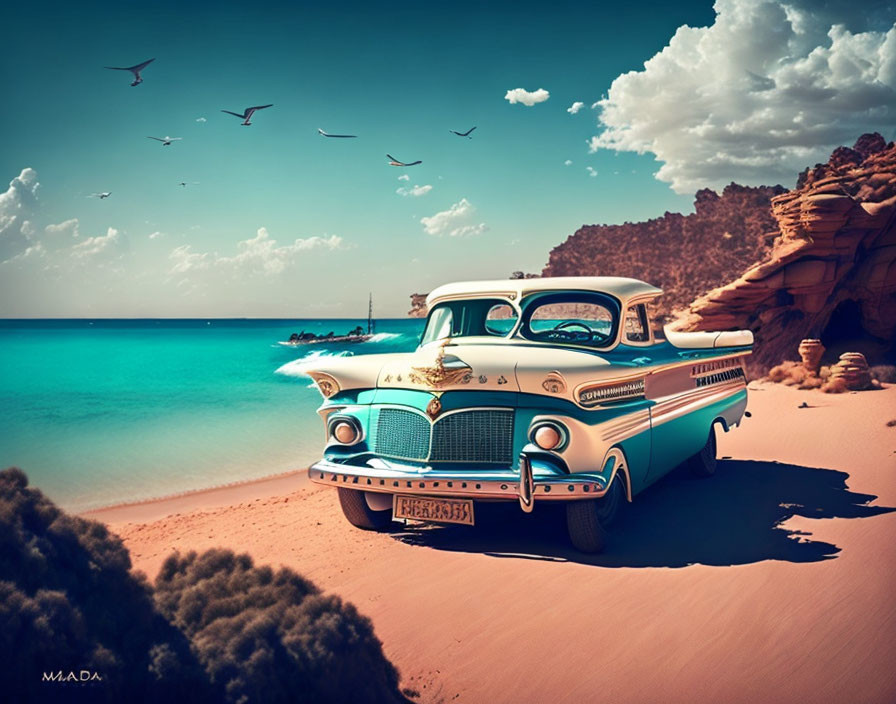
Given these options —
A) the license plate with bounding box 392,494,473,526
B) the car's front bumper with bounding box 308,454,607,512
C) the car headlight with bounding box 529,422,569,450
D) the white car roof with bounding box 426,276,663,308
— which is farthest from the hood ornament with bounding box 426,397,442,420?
the white car roof with bounding box 426,276,663,308

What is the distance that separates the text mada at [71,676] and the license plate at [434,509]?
3.16 m

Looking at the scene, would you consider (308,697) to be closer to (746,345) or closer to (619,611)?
(619,611)

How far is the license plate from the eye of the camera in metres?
4.86

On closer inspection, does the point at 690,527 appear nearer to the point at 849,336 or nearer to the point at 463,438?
the point at 463,438

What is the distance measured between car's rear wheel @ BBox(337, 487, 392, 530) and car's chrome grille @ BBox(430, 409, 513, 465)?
115 cm

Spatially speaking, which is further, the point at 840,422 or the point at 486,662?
the point at 840,422

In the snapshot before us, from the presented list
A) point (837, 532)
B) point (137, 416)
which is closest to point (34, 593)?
point (837, 532)

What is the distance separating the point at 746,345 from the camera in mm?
8664

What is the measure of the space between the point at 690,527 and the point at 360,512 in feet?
10.0

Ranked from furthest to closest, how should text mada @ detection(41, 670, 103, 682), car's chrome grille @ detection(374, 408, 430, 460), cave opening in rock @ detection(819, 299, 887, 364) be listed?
cave opening in rock @ detection(819, 299, 887, 364) → car's chrome grille @ detection(374, 408, 430, 460) → text mada @ detection(41, 670, 103, 682)

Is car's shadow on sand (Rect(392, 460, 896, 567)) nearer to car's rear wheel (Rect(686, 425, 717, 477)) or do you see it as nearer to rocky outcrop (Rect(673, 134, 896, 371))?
car's rear wheel (Rect(686, 425, 717, 477))

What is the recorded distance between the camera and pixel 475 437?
4984 mm

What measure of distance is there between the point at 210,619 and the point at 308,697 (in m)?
0.55

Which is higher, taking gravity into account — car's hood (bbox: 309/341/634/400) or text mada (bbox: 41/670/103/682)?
car's hood (bbox: 309/341/634/400)
